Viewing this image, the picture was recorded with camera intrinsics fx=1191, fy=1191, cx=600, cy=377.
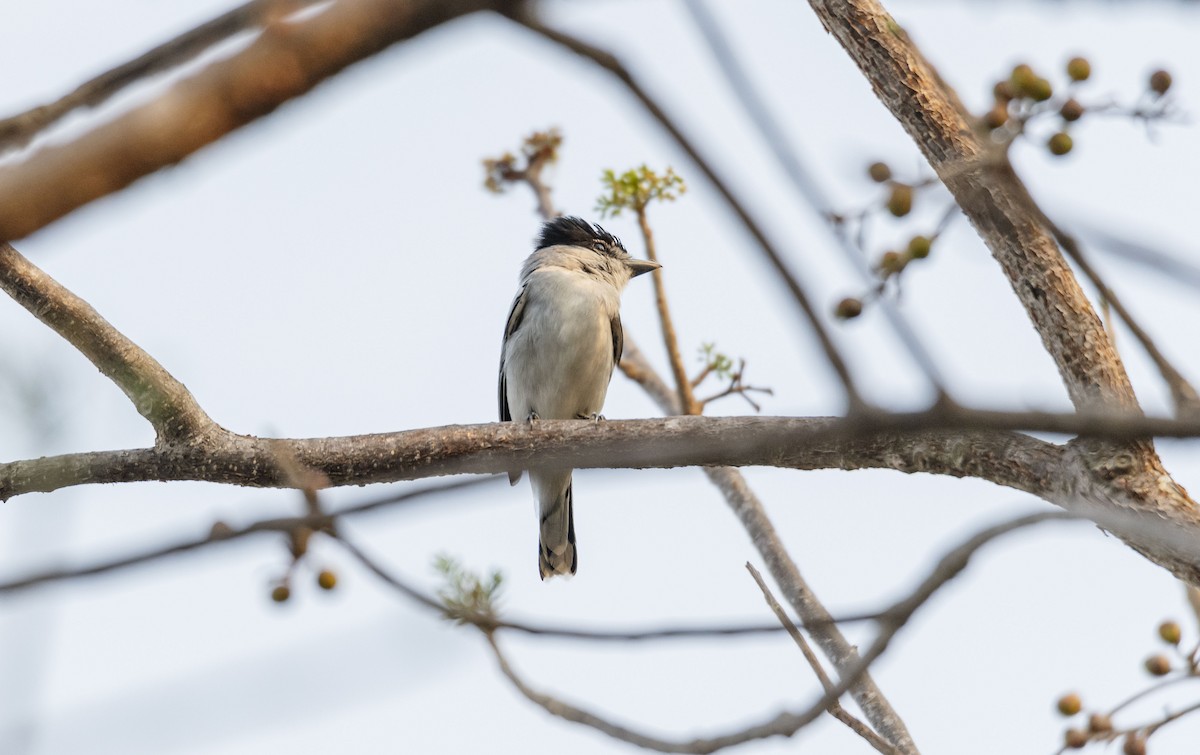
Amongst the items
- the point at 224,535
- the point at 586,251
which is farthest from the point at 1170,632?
the point at 586,251

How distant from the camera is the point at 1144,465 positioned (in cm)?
382

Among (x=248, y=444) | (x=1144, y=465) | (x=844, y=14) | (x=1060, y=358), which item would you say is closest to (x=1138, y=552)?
(x=1144, y=465)

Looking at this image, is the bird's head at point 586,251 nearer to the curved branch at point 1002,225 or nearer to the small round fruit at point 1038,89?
the curved branch at point 1002,225

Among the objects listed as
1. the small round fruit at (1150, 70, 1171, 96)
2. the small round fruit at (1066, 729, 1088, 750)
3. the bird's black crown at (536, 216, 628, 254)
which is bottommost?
the small round fruit at (1066, 729, 1088, 750)

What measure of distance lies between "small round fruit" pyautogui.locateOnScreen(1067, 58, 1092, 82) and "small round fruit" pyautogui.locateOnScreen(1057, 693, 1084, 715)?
197 centimetres

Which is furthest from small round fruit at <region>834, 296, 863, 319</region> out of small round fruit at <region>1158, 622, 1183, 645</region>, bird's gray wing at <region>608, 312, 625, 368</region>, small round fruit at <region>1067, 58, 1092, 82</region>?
bird's gray wing at <region>608, 312, 625, 368</region>

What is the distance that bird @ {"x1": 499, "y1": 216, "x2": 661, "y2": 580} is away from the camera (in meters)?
7.58

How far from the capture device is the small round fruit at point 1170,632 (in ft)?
12.3

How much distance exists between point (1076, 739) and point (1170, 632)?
1.53 feet

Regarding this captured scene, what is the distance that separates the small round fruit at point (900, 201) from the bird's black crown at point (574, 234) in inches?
226

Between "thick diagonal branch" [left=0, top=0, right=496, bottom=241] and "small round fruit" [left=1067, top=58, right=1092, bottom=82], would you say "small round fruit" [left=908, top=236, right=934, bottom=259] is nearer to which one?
"small round fruit" [left=1067, top=58, right=1092, bottom=82]

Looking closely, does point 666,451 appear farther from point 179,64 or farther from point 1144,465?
point 1144,465

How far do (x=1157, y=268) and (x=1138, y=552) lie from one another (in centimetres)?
263

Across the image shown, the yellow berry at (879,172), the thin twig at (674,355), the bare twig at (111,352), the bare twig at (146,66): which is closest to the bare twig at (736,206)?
the bare twig at (146,66)
